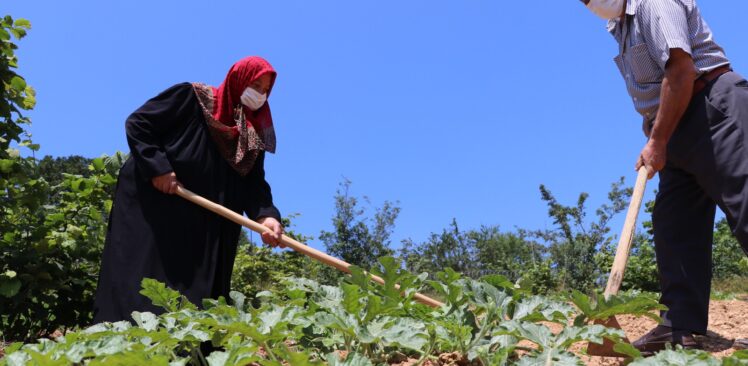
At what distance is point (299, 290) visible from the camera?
7.98 feet

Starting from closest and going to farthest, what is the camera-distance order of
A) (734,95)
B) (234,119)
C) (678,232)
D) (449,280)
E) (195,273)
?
(449,280) → (734,95) → (678,232) → (195,273) → (234,119)

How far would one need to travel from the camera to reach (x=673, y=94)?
3.10m

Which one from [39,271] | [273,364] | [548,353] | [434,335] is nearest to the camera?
[273,364]

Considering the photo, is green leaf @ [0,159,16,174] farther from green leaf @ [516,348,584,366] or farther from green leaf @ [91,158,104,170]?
green leaf @ [516,348,584,366]

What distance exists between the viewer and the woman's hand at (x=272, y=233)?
3.89 meters

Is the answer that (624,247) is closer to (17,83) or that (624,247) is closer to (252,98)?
(252,98)

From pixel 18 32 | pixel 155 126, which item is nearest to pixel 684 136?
pixel 155 126

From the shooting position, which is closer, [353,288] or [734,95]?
[353,288]

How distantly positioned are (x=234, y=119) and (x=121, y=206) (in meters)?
0.79

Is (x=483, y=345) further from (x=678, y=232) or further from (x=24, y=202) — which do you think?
(x=24, y=202)

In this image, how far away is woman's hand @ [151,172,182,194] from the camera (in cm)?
370

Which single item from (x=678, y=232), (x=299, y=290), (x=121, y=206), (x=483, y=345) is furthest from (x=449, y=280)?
(x=121, y=206)

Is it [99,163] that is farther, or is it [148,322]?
[99,163]

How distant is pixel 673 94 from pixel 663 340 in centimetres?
113
